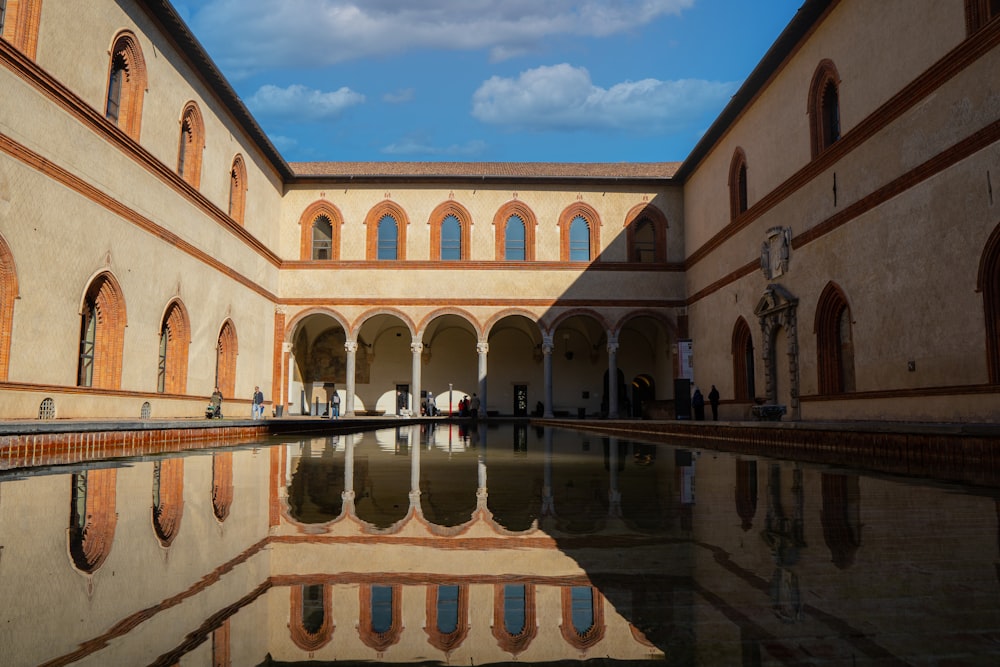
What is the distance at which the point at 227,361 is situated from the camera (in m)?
21.4

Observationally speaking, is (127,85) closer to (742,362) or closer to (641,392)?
(742,362)

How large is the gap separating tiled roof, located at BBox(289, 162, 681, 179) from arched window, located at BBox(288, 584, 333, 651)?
84.2 ft

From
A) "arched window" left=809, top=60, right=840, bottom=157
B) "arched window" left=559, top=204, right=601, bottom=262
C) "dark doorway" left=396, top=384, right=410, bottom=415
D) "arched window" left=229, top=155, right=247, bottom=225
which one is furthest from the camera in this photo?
"dark doorway" left=396, top=384, right=410, bottom=415

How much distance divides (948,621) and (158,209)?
17.7 meters

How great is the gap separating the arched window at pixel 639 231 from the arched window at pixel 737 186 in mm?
5077

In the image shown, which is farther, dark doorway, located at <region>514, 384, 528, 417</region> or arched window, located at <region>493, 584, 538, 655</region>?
dark doorway, located at <region>514, 384, 528, 417</region>

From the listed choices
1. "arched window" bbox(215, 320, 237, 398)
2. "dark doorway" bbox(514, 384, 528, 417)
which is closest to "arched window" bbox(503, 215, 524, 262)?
"dark doorway" bbox(514, 384, 528, 417)

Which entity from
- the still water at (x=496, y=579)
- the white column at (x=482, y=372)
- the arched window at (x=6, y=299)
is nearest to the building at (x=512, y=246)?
the arched window at (x=6, y=299)

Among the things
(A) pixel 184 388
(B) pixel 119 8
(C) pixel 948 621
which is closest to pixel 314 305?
(A) pixel 184 388

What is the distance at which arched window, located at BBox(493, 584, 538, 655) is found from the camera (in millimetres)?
1170

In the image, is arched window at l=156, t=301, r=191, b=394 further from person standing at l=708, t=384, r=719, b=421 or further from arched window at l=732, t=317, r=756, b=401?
arched window at l=732, t=317, r=756, b=401

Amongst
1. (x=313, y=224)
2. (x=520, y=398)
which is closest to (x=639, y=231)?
(x=520, y=398)

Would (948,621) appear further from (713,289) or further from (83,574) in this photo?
(713,289)

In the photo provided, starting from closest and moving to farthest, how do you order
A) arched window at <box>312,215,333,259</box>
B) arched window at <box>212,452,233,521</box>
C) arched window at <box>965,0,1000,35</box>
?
arched window at <box>212,452,233,521</box>
arched window at <box>965,0,1000,35</box>
arched window at <box>312,215,333,259</box>
